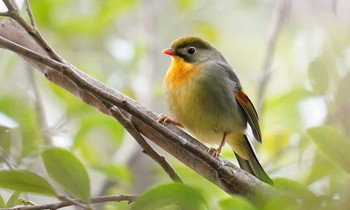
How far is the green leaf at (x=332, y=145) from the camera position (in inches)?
33.9

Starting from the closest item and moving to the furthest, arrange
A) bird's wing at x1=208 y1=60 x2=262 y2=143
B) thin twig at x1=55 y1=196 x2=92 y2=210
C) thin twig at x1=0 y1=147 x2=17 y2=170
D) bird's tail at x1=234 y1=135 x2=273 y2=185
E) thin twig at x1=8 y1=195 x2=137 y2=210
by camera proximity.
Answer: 1. thin twig at x1=55 y1=196 x2=92 y2=210
2. thin twig at x1=8 y1=195 x2=137 y2=210
3. thin twig at x1=0 y1=147 x2=17 y2=170
4. bird's tail at x1=234 y1=135 x2=273 y2=185
5. bird's wing at x1=208 y1=60 x2=262 y2=143

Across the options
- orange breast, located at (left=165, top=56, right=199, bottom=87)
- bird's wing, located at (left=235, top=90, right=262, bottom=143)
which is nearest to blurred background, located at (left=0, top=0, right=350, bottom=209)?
bird's wing, located at (left=235, top=90, right=262, bottom=143)

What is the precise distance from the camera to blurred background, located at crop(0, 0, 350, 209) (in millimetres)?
933

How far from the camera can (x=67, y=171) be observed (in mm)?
852

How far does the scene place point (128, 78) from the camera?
2.96 metres

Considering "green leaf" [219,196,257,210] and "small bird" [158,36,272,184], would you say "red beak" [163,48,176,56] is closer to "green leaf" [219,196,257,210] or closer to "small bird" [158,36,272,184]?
"small bird" [158,36,272,184]

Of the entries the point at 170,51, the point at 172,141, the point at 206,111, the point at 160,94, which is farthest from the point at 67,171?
the point at 160,94

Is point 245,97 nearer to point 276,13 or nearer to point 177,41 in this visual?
point 177,41

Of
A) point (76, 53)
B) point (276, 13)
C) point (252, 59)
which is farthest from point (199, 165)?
point (252, 59)

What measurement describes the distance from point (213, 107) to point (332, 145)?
1.21m

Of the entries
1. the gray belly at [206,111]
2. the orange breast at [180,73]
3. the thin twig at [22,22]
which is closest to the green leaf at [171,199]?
the thin twig at [22,22]

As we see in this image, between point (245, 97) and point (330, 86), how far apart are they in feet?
4.10

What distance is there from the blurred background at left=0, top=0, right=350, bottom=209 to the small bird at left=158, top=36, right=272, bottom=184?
5.2 inches

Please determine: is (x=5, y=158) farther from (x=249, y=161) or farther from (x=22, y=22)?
(x=249, y=161)
